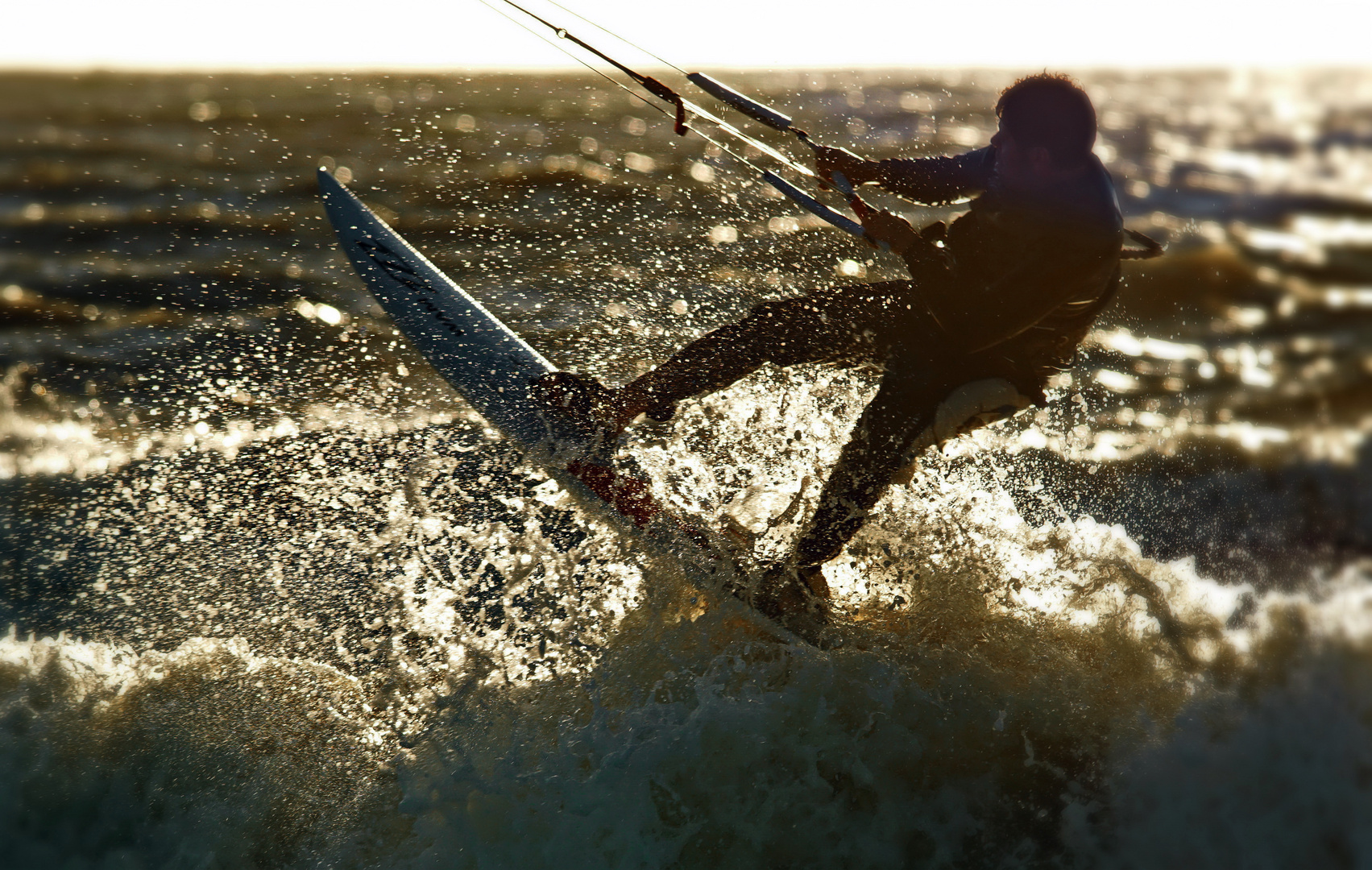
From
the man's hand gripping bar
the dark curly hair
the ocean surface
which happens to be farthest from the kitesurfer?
the ocean surface

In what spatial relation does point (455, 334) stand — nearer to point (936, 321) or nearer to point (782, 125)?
point (782, 125)

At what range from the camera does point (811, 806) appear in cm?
330

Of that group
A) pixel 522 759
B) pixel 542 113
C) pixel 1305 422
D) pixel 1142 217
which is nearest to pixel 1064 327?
pixel 522 759

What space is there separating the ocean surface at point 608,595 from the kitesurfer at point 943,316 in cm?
37

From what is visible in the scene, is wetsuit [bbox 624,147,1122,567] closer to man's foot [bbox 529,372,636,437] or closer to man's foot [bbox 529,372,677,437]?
man's foot [bbox 529,372,677,437]

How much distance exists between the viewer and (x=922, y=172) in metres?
3.72

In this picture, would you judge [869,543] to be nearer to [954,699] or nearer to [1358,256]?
[954,699]

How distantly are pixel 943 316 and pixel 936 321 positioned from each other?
0.06 meters

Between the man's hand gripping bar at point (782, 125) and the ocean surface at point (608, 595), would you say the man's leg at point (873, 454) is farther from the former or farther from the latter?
the man's hand gripping bar at point (782, 125)

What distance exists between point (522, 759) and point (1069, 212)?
298 cm

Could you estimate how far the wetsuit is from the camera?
9.65 ft

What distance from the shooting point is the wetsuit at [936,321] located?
294cm

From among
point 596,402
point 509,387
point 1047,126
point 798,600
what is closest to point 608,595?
point 798,600

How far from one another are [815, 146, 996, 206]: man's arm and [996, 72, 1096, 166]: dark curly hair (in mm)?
665
